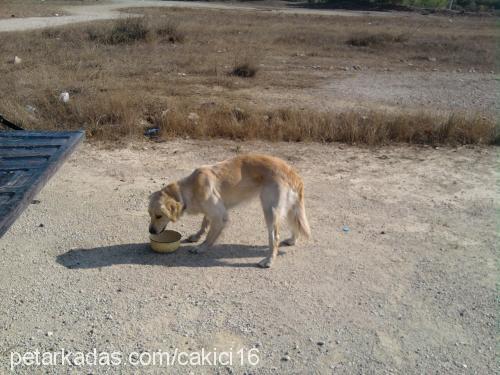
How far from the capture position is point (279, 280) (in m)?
4.80

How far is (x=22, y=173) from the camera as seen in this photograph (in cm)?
402

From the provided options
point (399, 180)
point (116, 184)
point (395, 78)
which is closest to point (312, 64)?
point (395, 78)

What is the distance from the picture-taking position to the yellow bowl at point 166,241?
5137 mm

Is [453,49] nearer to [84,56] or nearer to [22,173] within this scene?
[84,56]

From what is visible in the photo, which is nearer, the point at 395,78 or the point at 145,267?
the point at 145,267

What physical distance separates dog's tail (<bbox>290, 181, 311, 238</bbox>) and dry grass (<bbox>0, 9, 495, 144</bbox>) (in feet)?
12.6

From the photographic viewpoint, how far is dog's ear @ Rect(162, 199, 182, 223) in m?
4.77

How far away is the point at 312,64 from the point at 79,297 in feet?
45.9

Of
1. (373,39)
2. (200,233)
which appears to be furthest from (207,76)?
(373,39)

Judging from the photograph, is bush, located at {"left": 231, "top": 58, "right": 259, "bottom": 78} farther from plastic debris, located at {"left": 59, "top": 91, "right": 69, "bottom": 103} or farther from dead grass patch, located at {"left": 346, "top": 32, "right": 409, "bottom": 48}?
dead grass patch, located at {"left": 346, "top": 32, "right": 409, "bottom": 48}

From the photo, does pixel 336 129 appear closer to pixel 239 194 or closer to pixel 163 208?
pixel 239 194

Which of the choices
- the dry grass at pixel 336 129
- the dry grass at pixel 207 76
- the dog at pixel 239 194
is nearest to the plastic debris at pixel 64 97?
the dry grass at pixel 207 76

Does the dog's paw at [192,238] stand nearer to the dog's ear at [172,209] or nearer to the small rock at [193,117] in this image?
the dog's ear at [172,209]

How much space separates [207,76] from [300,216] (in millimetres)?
9816
